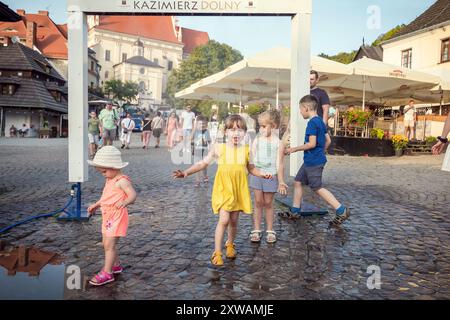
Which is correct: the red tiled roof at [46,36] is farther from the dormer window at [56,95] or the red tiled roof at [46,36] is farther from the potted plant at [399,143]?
the potted plant at [399,143]

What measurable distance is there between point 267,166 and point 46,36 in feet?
233

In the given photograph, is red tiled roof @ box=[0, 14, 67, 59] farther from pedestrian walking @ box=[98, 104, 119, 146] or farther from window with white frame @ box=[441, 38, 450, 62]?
pedestrian walking @ box=[98, 104, 119, 146]

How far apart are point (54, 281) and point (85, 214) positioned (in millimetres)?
2263

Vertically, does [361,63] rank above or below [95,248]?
above

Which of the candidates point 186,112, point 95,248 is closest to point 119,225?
point 95,248

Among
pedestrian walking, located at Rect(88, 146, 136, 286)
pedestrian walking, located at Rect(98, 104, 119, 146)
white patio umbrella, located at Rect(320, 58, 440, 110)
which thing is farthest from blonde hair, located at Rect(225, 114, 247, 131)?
pedestrian walking, located at Rect(98, 104, 119, 146)

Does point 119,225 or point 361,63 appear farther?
point 361,63

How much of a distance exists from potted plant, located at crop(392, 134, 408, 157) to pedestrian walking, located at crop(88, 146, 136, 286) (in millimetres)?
15851

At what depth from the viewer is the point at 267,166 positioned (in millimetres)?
4785

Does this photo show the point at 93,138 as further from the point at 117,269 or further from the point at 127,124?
the point at 117,269

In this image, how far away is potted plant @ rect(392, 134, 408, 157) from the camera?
1748cm

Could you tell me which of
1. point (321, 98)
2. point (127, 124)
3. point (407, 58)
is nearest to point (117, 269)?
point (321, 98)
